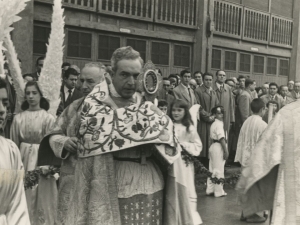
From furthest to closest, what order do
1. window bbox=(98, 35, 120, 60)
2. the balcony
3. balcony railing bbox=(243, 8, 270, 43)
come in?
balcony railing bbox=(243, 8, 270, 43) → the balcony → window bbox=(98, 35, 120, 60)

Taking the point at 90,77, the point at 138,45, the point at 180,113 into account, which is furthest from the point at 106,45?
the point at 90,77

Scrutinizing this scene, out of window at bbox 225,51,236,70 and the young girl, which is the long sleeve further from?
window at bbox 225,51,236,70

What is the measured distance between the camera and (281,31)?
1977 cm

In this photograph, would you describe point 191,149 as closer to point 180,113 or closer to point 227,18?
point 180,113

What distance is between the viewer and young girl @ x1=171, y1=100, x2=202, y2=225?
6219 millimetres

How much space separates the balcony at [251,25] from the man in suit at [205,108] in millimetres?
6453

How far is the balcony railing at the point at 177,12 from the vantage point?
1495 cm

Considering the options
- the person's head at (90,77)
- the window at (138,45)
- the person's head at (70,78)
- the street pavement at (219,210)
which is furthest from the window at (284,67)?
the person's head at (90,77)

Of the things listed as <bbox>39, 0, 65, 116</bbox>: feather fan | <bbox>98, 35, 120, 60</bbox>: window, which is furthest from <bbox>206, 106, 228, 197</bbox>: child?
<bbox>98, 35, 120, 60</bbox>: window

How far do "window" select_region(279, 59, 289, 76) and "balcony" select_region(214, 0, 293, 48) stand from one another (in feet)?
2.09

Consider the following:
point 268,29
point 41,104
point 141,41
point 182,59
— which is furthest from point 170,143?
point 268,29

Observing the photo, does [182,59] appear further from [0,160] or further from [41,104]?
[0,160]

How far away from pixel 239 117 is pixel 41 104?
6967mm

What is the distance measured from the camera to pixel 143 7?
14.4 metres
